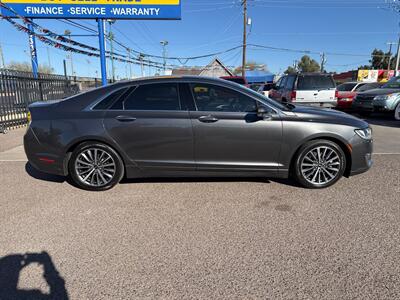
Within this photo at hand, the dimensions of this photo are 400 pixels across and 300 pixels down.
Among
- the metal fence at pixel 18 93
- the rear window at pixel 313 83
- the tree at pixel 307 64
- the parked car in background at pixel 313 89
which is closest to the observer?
the metal fence at pixel 18 93

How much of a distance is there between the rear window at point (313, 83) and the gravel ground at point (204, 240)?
632cm

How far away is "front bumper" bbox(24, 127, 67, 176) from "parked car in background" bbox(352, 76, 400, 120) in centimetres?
1121

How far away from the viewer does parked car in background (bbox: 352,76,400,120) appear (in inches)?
400

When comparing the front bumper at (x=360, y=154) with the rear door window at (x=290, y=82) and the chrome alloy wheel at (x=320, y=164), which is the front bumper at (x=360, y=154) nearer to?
the chrome alloy wheel at (x=320, y=164)

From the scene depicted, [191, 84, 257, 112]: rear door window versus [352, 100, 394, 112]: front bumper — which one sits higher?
[191, 84, 257, 112]: rear door window

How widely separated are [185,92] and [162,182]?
1.46 m

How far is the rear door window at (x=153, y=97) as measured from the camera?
386cm

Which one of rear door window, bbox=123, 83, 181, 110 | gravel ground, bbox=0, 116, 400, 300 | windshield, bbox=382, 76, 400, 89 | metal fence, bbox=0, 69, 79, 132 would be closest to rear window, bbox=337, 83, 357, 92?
windshield, bbox=382, 76, 400, 89

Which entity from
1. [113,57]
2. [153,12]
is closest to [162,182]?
[153,12]

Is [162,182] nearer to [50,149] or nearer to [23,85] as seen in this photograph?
[50,149]

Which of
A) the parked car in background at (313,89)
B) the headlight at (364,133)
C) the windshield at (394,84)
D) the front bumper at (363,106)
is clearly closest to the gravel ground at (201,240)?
the headlight at (364,133)

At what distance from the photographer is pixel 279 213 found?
10.9ft

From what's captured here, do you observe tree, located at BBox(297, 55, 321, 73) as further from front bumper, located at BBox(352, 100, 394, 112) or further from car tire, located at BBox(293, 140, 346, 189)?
car tire, located at BBox(293, 140, 346, 189)

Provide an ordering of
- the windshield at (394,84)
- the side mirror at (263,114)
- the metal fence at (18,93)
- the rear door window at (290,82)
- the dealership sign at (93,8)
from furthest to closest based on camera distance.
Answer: the dealership sign at (93,8) → the windshield at (394,84) → the rear door window at (290,82) → the metal fence at (18,93) → the side mirror at (263,114)
